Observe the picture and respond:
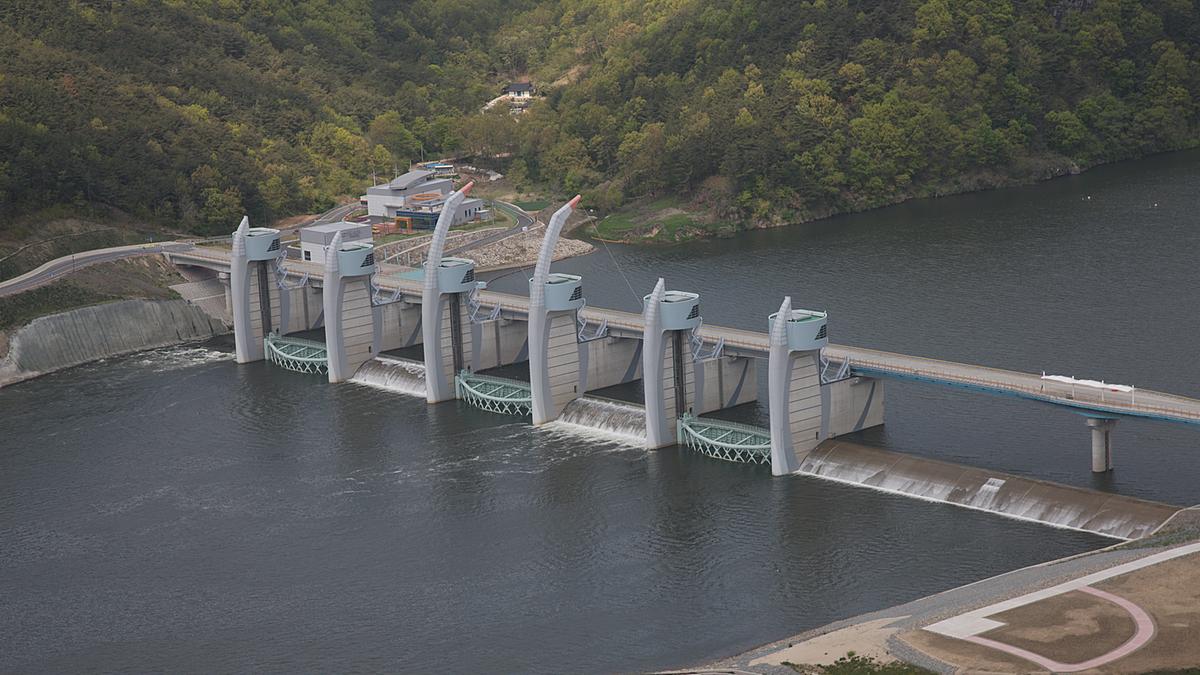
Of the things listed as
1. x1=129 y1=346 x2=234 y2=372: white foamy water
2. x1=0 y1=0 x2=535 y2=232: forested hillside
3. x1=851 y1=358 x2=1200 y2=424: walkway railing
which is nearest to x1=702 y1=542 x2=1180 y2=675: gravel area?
x1=851 y1=358 x2=1200 y2=424: walkway railing

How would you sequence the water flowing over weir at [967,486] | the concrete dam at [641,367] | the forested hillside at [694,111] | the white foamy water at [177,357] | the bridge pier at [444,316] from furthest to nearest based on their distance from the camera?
the forested hillside at [694,111]
the white foamy water at [177,357]
the bridge pier at [444,316]
the concrete dam at [641,367]
the water flowing over weir at [967,486]

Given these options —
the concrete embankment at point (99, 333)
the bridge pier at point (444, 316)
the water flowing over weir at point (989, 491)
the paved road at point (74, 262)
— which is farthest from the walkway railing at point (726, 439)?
the paved road at point (74, 262)

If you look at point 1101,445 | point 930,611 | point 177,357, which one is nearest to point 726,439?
point 1101,445

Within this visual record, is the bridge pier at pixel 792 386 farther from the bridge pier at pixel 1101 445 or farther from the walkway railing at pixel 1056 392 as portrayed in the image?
the bridge pier at pixel 1101 445

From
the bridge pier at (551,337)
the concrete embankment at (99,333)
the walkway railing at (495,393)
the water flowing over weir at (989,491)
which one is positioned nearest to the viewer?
→ the water flowing over weir at (989,491)

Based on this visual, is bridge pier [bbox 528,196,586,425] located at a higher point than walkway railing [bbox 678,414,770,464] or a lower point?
higher

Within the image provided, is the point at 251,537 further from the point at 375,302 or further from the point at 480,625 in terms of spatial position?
the point at 375,302

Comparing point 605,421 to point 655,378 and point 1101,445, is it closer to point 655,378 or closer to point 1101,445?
point 655,378

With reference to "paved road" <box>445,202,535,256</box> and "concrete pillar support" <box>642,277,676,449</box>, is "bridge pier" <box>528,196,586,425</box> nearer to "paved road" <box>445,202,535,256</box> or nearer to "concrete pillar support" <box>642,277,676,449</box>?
"concrete pillar support" <box>642,277,676,449</box>
